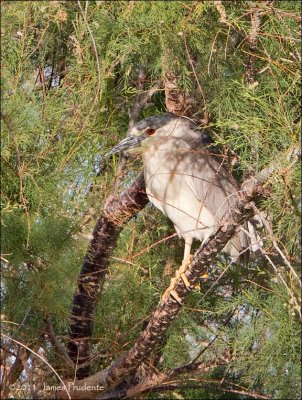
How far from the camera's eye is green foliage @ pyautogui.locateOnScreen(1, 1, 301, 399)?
8.50ft

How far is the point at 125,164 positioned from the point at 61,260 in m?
0.36

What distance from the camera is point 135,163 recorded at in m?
3.18

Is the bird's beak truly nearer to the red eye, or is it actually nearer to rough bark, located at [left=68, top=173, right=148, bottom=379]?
the red eye

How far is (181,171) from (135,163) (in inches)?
7.6

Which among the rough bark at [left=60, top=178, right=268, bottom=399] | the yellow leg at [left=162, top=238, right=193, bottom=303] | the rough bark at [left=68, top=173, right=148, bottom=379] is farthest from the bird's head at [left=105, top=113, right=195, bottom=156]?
the rough bark at [left=60, top=178, right=268, bottom=399]

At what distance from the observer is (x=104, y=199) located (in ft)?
10.00

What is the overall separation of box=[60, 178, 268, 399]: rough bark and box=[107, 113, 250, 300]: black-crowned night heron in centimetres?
29

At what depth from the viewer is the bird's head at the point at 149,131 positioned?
2941 mm

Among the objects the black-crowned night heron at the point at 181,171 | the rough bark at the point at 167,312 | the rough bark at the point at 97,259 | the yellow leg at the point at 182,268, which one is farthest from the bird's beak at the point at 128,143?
the rough bark at the point at 167,312

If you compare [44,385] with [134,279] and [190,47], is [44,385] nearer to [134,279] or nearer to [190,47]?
[134,279]

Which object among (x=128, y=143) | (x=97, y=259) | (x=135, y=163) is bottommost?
(x=97, y=259)

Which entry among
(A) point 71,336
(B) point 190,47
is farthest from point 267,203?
(A) point 71,336

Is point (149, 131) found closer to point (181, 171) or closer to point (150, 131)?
point (150, 131)

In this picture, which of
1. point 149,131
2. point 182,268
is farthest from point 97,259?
point 149,131
